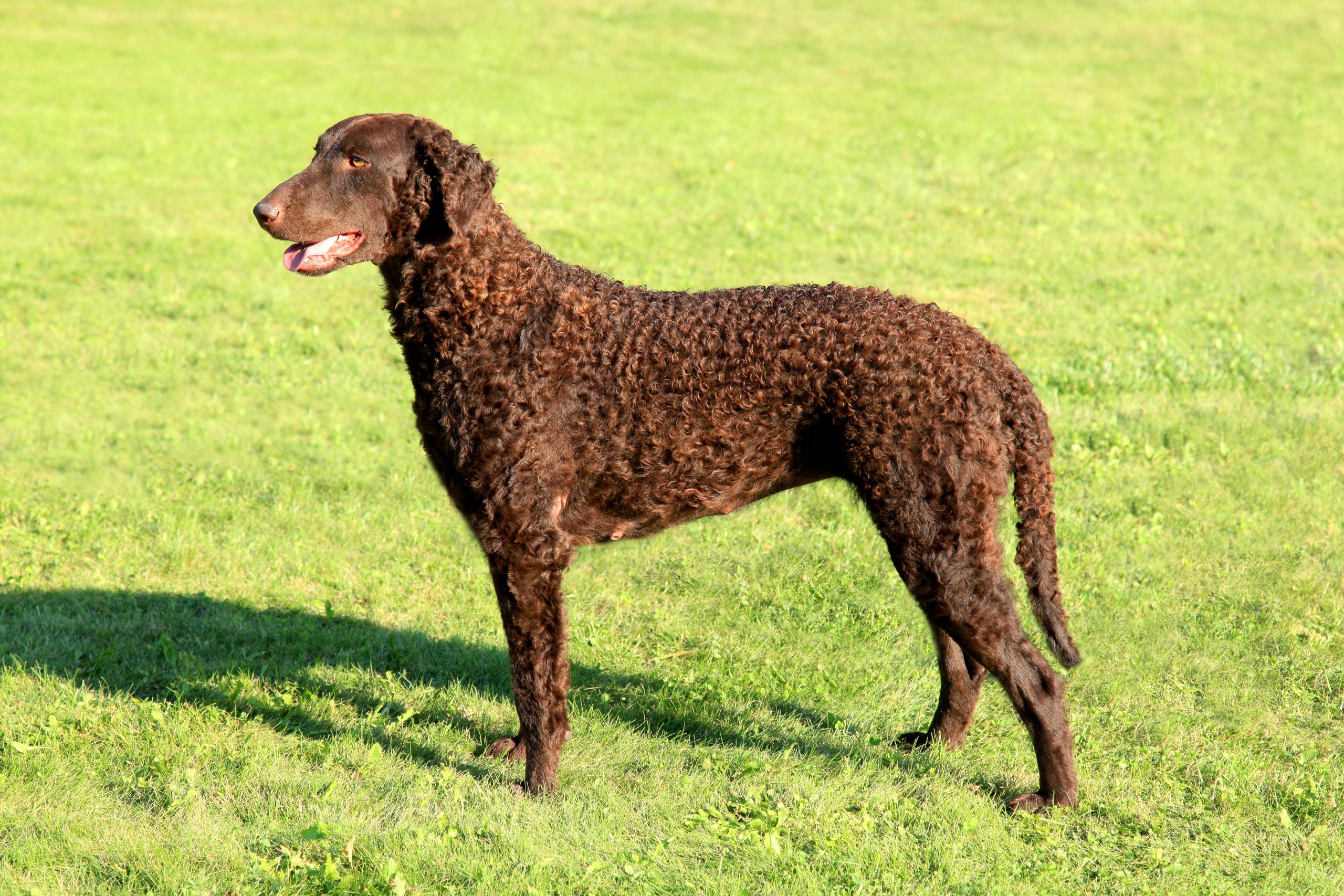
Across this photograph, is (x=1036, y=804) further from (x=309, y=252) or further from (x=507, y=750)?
(x=309, y=252)

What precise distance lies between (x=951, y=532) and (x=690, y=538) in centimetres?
264

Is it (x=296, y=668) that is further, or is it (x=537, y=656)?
(x=296, y=668)

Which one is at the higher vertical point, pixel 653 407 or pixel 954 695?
pixel 653 407

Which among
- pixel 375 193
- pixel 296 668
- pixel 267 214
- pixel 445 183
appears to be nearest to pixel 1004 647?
pixel 445 183

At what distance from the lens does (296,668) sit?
513 centimetres

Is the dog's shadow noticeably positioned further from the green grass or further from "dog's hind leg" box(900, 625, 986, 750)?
"dog's hind leg" box(900, 625, 986, 750)

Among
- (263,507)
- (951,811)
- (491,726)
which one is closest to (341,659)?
(491,726)

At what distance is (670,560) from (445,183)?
2.76 meters

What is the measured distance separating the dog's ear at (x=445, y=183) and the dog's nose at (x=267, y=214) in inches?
18.1

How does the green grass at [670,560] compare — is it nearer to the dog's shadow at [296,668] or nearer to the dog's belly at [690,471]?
the dog's shadow at [296,668]

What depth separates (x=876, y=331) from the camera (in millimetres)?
3951

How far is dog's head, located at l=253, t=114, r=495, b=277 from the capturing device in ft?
13.2

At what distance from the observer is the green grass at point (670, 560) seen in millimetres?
3939

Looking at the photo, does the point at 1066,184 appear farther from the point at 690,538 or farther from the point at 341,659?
the point at 341,659
